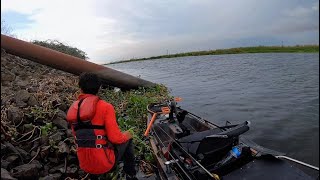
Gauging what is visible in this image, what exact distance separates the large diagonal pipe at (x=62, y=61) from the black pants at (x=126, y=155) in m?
8.12

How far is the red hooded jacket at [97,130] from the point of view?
4988mm

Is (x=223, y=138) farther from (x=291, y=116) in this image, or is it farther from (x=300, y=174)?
(x=291, y=116)

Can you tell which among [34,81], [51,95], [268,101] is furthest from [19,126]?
[268,101]

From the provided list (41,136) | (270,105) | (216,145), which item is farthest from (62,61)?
(270,105)

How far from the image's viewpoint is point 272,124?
12.2 meters

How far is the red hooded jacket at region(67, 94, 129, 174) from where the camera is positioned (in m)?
4.99

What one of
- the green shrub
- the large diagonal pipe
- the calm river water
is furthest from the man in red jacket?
the green shrub

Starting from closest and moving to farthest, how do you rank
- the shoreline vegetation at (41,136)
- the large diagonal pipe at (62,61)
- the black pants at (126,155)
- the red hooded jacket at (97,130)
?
the red hooded jacket at (97,130) → the black pants at (126,155) → the shoreline vegetation at (41,136) → the large diagonal pipe at (62,61)

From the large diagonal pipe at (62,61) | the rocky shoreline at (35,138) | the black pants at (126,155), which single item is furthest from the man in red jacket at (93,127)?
the large diagonal pipe at (62,61)

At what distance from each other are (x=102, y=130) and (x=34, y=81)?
7709 mm

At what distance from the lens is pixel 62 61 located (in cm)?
1336

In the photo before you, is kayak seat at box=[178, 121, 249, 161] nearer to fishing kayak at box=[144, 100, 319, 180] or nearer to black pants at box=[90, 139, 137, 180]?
fishing kayak at box=[144, 100, 319, 180]

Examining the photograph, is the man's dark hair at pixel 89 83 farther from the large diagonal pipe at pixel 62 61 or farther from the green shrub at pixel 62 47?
the green shrub at pixel 62 47

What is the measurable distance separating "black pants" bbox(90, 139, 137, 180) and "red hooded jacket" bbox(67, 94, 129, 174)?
0.23m
